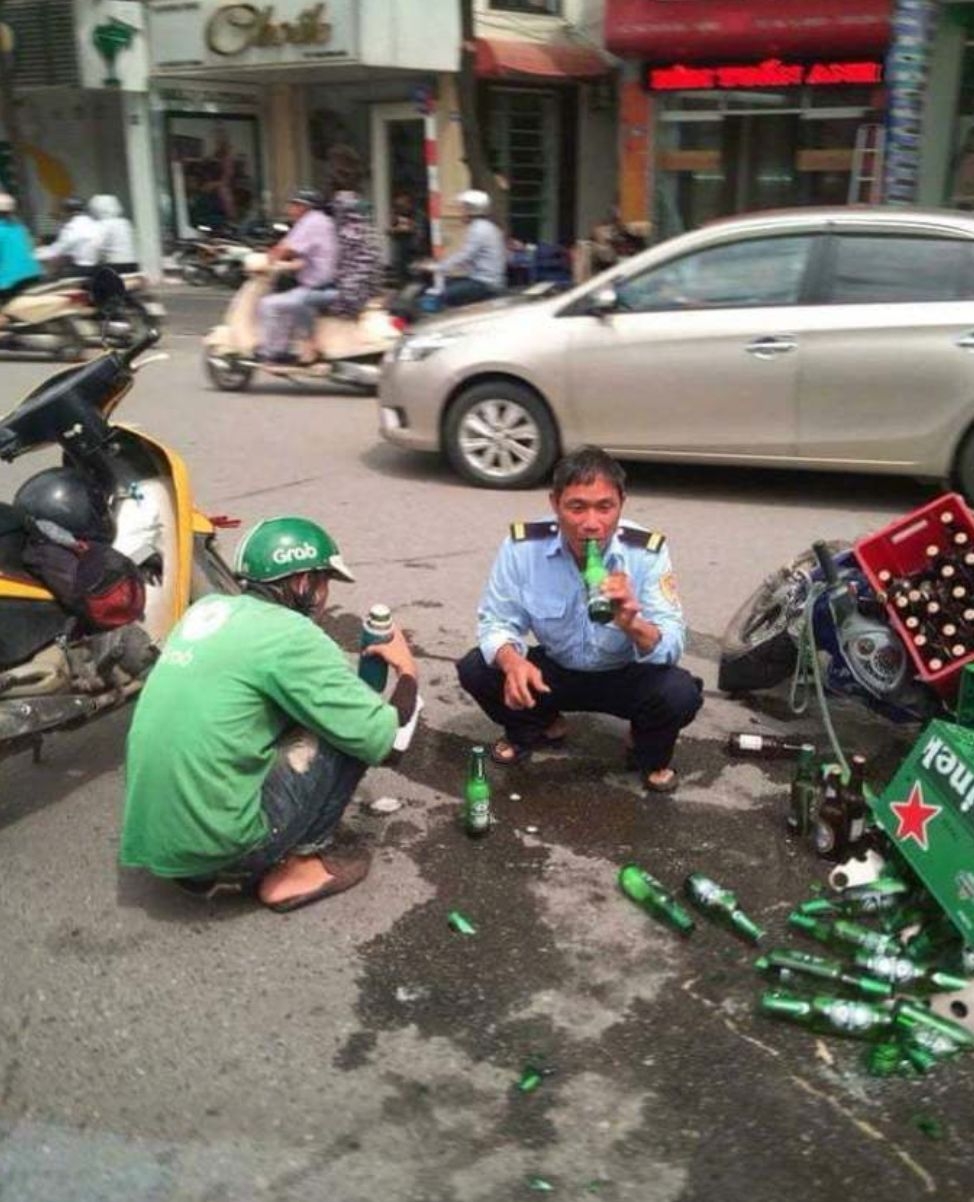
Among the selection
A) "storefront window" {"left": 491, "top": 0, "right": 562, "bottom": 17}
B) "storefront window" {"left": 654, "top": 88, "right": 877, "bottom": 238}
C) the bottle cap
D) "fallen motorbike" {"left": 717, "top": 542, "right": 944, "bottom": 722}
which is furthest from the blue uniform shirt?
"storefront window" {"left": 491, "top": 0, "right": 562, "bottom": 17}

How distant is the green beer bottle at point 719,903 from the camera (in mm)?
3135

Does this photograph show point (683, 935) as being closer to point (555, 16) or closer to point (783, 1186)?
point (783, 1186)

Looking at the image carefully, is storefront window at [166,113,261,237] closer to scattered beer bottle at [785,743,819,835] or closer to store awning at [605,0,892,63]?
store awning at [605,0,892,63]

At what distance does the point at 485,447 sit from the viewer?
7.44m

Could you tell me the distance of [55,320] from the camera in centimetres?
1169

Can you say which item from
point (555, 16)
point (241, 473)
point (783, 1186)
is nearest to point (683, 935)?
point (783, 1186)

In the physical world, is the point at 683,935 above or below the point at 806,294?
below

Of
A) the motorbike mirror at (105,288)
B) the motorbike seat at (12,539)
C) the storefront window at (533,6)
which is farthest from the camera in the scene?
the storefront window at (533,6)

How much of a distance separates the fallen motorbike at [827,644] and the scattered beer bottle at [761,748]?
213mm

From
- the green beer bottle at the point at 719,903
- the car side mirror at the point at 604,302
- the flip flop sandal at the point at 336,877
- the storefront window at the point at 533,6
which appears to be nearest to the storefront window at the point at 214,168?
the storefront window at the point at 533,6

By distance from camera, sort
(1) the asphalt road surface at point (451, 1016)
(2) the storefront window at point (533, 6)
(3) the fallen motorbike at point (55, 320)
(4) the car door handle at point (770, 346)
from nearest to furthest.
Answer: (1) the asphalt road surface at point (451, 1016) < (4) the car door handle at point (770, 346) < (3) the fallen motorbike at point (55, 320) < (2) the storefront window at point (533, 6)

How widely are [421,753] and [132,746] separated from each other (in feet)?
4.51

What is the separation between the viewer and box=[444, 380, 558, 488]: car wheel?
7.27m

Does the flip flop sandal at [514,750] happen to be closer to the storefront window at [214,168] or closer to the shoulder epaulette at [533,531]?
the shoulder epaulette at [533,531]
